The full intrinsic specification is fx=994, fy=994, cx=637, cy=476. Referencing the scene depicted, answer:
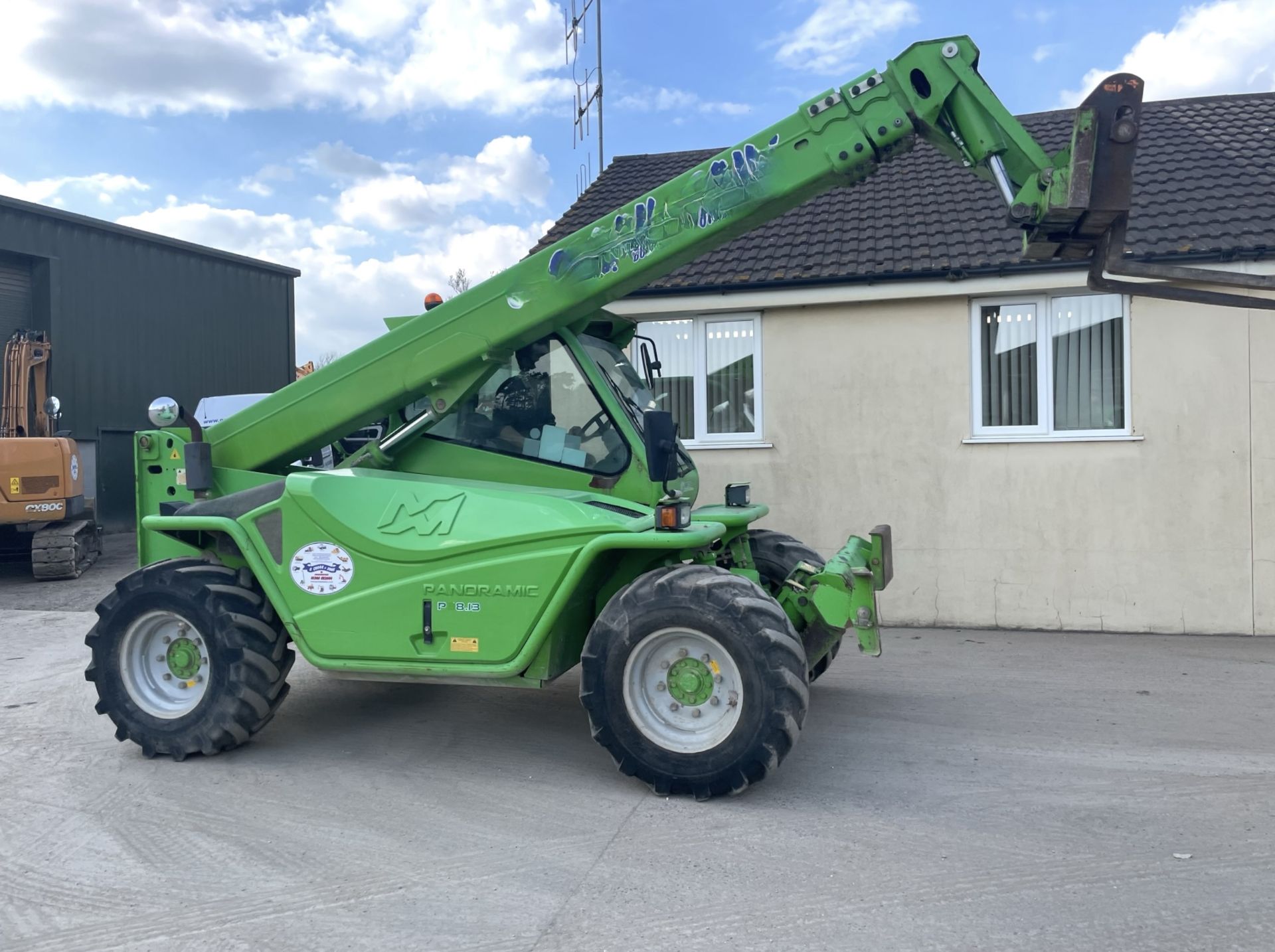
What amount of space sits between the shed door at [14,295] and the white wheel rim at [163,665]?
53.2ft

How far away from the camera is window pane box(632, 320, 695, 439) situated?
1025cm

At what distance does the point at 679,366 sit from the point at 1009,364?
127 inches

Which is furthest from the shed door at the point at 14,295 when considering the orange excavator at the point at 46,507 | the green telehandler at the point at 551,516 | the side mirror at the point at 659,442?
the side mirror at the point at 659,442

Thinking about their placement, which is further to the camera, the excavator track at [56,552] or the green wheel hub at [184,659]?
the excavator track at [56,552]

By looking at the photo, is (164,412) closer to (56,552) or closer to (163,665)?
(163,665)

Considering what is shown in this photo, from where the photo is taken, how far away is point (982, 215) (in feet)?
32.8

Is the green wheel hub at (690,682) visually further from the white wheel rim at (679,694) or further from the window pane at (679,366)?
the window pane at (679,366)

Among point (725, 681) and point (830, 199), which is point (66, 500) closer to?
point (830, 199)

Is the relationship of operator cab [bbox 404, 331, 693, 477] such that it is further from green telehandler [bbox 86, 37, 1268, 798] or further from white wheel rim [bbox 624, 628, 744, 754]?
white wheel rim [bbox 624, 628, 744, 754]

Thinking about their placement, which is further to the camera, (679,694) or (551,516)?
(551,516)

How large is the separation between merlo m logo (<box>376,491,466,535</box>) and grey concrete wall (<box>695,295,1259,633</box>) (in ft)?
16.6

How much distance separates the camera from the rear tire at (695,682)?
4637 mm

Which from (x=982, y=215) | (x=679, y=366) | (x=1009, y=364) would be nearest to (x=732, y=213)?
(x=679, y=366)

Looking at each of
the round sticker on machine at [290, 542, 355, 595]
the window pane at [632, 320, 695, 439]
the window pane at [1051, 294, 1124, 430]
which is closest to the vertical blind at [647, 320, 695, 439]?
the window pane at [632, 320, 695, 439]
